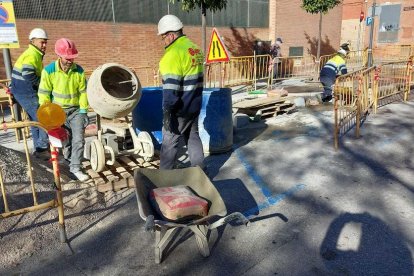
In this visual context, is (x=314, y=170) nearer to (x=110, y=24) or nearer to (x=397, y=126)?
(x=397, y=126)

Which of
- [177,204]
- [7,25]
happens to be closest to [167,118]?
[177,204]

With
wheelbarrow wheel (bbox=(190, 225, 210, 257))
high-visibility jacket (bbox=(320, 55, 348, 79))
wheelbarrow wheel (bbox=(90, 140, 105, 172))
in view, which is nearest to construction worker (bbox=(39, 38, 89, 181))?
wheelbarrow wheel (bbox=(90, 140, 105, 172))

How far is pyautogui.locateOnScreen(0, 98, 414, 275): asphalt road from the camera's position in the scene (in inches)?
118

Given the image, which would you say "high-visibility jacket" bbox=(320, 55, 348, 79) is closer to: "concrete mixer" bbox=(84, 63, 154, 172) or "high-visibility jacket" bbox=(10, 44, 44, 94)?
"concrete mixer" bbox=(84, 63, 154, 172)

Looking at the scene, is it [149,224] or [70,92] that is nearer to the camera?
[149,224]

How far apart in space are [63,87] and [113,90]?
0.64 metres

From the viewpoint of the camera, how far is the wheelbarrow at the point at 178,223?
2.84 metres

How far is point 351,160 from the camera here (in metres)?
5.50

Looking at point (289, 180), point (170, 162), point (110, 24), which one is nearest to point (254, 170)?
point (289, 180)

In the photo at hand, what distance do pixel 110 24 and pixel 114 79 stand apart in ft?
25.8

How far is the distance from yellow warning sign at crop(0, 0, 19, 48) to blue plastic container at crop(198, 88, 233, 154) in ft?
12.2

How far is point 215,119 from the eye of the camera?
5.75 m

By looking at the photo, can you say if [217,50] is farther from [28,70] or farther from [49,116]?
[49,116]

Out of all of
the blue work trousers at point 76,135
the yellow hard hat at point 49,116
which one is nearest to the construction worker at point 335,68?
the blue work trousers at point 76,135
